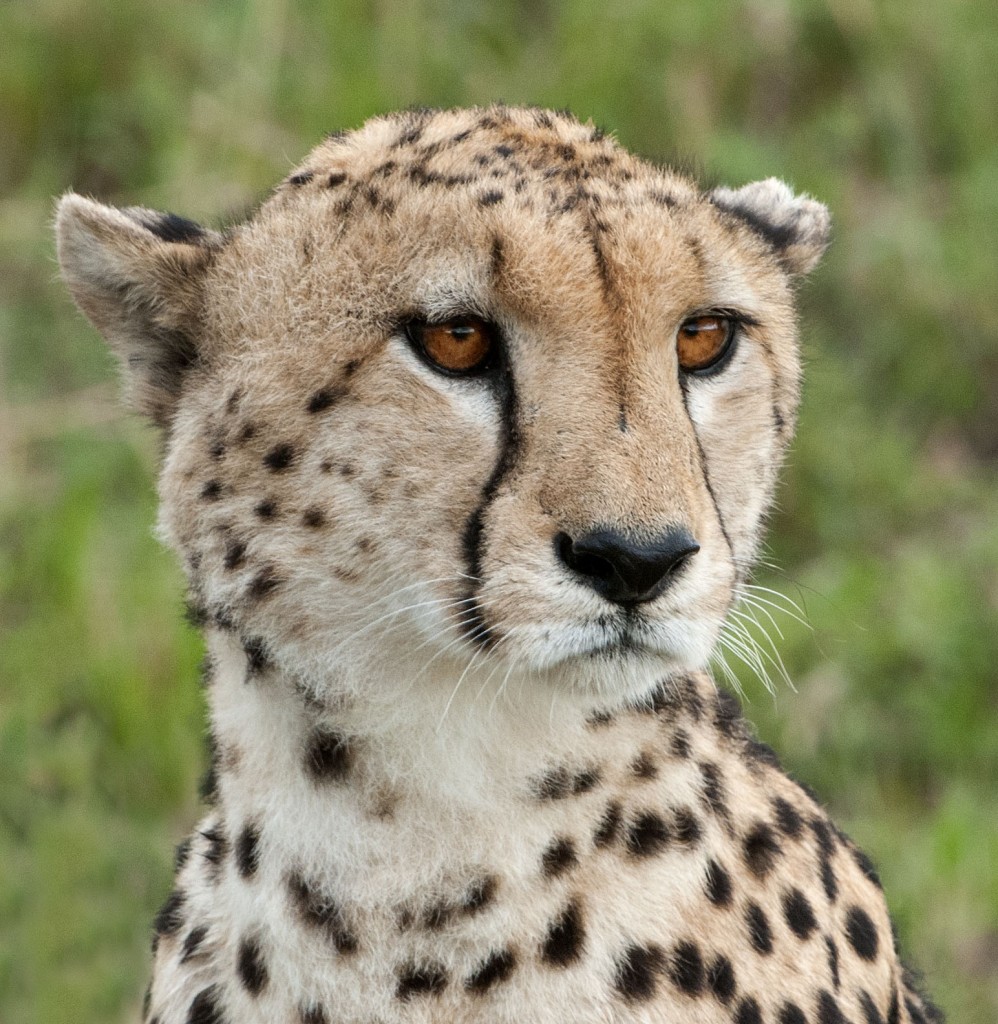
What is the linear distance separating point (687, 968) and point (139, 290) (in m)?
0.95

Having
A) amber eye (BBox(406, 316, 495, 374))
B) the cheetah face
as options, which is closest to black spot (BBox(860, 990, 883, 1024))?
the cheetah face

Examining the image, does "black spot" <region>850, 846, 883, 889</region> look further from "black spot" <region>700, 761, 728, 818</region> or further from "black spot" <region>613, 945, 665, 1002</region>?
"black spot" <region>613, 945, 665, 1002</region>

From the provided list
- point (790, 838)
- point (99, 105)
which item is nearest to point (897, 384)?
point (99, 105)

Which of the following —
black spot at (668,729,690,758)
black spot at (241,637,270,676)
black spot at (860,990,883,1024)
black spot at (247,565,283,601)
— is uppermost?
black spot at (247,565,283,601)

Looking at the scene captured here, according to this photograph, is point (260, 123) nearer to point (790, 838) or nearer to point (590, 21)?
point (590, 21)

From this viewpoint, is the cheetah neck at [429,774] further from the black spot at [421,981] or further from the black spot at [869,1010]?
the black spot at [869,1010]

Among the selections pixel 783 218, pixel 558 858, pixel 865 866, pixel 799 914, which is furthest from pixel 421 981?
pixel 783 218

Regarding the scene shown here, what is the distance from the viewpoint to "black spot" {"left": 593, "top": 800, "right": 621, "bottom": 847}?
196 cm

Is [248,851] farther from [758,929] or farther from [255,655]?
[758,929]

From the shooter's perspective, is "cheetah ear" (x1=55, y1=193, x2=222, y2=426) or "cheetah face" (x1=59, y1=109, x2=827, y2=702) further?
"cheetah ear" (x1=55, y1=193, x2=222, y2=426)

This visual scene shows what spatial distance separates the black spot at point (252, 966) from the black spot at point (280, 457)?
0.51 metres

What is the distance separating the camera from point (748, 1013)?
1.94 meters

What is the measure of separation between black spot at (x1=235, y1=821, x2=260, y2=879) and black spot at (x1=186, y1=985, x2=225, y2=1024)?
14 cm

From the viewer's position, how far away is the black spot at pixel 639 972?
1.91 meters
